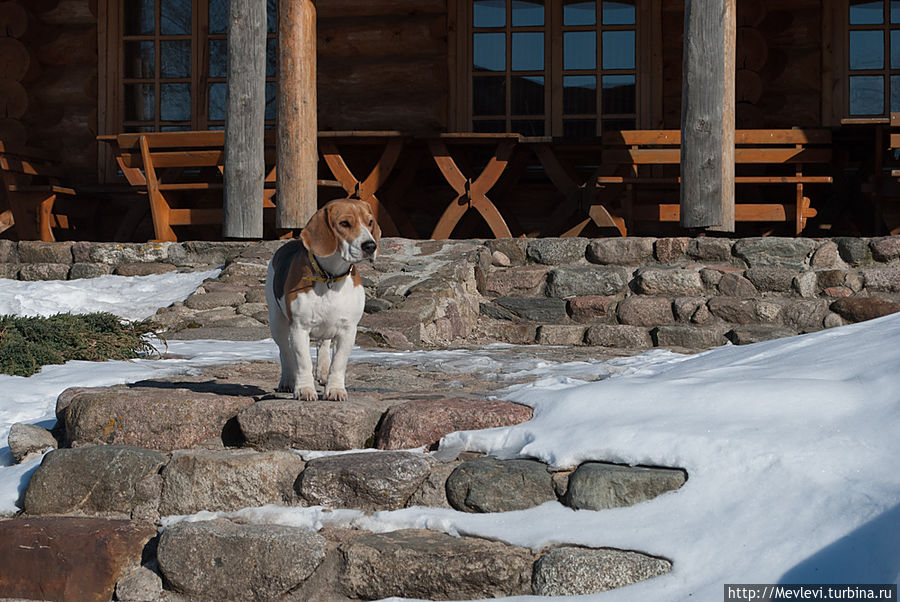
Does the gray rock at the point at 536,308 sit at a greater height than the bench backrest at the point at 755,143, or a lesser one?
lesser

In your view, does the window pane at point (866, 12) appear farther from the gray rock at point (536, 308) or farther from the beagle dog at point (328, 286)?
the beagle dog at point (328, 286)

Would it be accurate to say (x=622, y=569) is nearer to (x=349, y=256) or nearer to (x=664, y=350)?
(x=349, y=256)

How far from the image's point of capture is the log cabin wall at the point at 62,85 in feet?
32.8

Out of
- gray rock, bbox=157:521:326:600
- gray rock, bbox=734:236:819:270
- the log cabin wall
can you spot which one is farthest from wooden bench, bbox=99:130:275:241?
gray rock, bbox=157:521:326:600

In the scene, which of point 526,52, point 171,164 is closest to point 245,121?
point 171,164

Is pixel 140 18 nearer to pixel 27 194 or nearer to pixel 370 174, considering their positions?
pixel 27 194

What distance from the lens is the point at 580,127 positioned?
950 cm

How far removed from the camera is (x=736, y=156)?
24.4ft

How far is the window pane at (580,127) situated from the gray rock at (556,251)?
11.0 ft

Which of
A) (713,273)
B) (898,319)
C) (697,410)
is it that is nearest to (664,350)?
(713,273)

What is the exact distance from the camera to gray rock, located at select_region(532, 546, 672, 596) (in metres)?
2.33

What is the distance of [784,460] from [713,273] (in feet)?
11.8

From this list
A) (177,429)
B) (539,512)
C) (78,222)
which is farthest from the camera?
(78,222)

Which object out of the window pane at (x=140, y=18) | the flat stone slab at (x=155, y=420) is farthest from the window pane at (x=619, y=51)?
the flat stone slab at (x=155, y=420)
